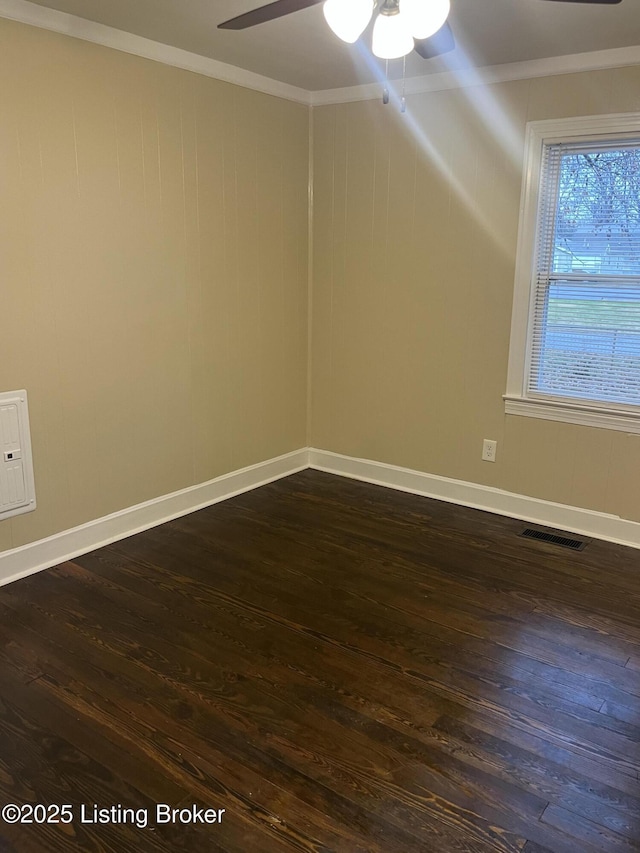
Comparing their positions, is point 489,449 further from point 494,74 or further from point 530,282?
point 494,74

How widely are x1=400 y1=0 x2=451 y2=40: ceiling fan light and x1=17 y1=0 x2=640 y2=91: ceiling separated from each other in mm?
962

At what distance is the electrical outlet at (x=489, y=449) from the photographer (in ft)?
12.7

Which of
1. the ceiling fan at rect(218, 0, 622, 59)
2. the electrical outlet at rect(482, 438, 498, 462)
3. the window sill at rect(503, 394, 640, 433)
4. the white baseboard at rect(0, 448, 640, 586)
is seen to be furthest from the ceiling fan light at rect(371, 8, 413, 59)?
the white baseboard at rect(0, 448, 640, 586)

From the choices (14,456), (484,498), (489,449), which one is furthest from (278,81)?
(484,498)

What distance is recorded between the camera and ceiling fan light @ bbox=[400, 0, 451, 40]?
5.85 ft

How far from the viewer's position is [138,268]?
132 inches

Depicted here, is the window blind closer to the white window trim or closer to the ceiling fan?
the white window trim

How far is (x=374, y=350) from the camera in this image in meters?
4.26

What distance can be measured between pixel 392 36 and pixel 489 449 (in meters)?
2.46

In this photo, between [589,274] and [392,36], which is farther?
[589,274]

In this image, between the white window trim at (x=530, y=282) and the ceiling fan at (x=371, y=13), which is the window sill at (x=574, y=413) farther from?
the ceiling fan at (x=371, y=13)

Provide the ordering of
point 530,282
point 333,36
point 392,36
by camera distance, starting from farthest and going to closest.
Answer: point 530,282 < point 333,36 < point 392,36

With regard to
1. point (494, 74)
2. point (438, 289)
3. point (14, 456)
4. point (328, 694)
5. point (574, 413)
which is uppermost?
point (494, 74)

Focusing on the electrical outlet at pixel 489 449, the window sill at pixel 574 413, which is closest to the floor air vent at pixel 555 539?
the electrical outlet at pixel 489 449
